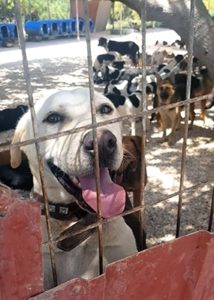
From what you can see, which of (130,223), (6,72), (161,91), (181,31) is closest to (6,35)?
(6,72)

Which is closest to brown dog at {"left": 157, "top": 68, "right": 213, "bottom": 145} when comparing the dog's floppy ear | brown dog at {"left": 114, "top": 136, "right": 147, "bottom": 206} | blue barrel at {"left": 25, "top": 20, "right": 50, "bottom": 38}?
brown dog at {"left": 114, "top": 136, "right": 147, "bottom": 206}

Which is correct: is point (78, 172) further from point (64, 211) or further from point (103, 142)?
point (64, 211)

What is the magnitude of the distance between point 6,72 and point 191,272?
11665 mm

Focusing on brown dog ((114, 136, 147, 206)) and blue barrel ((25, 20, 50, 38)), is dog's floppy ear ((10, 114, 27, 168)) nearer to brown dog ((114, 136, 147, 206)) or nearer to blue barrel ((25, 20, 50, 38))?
brown dog ((114, 136, 147, 206))

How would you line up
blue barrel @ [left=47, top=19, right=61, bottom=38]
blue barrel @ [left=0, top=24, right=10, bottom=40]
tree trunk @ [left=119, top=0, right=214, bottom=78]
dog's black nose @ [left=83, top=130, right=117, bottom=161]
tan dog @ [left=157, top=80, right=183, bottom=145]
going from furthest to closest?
blue barrel @ [left=47, top=19, right=61, bottom=38], blue barrel @ [left=0, top=24, right=10, bottom=40], tan dog @ [left=157, top=80, right=183, bottom=145], tree trunk @ [left=119, top=0, right=214, bottom=78], dog's black nose @ [left=83, top=130, right=117, bottom=161]

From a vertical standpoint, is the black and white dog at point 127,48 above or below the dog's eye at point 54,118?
below

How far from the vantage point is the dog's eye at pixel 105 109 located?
244 cm

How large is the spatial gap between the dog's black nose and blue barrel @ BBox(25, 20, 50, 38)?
1894 centimetres

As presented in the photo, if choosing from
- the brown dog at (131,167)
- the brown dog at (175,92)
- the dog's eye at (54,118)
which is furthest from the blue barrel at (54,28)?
the dog's eye at (54,118)

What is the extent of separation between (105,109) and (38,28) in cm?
1839

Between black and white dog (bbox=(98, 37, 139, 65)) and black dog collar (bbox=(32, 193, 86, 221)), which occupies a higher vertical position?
black dog collar (bbox=(32, 193, 86, 221))

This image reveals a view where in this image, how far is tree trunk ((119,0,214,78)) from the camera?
4.30 meters

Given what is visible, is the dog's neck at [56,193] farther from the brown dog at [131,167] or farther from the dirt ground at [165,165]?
the dirt ground at [165,165]

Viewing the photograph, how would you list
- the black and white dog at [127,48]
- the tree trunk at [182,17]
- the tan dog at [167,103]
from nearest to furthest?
the tree trunk at [182,17] → the tan dog at [167,103] → the black and white dog at [127,48]
